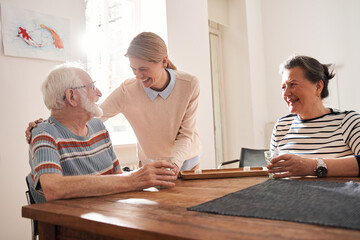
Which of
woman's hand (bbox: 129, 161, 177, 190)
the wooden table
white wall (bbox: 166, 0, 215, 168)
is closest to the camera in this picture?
the wooden table

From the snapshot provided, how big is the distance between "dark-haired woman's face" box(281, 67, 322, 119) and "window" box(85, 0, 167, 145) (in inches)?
79.1

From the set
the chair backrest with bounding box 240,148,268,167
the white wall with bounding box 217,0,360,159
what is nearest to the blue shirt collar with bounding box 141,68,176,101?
the chair backrest with bounding box 240,148,268,167

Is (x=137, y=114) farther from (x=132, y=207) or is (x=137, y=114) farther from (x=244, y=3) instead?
(x=244, y=3)

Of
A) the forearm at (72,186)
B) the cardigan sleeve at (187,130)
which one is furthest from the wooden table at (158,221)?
the cardigan sleeve at (187,130)

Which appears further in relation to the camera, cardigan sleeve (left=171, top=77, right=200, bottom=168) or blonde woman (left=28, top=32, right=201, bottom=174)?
blonde woman (left=28, top=32, right=201, bottom=174)

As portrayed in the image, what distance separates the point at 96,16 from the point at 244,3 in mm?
2548

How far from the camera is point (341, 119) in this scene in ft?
5.49

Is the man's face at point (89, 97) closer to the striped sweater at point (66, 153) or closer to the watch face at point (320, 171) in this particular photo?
the striped sweater at point (66, 153)

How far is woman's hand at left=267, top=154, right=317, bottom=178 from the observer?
1.35 m

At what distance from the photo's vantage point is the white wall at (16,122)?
237 cm

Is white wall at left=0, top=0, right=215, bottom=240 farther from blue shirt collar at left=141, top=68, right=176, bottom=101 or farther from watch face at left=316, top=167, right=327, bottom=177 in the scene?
watch face at left=316, top=167, right=327, bottom=177

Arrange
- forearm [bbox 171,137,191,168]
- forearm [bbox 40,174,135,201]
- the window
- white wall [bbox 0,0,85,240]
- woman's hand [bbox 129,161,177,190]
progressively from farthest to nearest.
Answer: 1. the window
2. white wall [bbox 0,0,85,240]
3. forearm [bbox 171,137,191,168]
4. woman's hand [bbox 129,161,177,190]
5. forearm [bbox 40,174,135,201]

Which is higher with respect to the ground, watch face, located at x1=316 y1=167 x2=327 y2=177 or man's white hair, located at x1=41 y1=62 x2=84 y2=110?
man's white hair, located at x1=41 y1=62 x2=84 y2=110

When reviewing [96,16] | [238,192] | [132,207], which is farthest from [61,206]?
[96,16]
